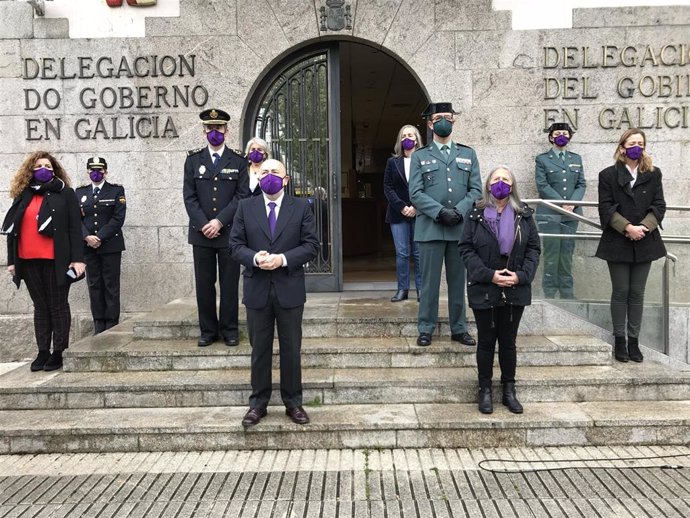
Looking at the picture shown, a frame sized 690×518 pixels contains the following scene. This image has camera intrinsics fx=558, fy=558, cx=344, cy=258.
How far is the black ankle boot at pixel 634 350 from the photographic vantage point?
515cm

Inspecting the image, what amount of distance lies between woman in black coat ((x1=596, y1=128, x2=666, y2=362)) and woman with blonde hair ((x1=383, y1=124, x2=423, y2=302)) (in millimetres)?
1929

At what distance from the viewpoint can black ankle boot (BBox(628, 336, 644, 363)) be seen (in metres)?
5.15

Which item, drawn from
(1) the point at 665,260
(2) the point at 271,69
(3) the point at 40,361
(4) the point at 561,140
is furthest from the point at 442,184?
(3) the point at 40,361

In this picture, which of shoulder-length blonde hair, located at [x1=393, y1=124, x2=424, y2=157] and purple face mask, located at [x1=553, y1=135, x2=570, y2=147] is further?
purple face mask, located at [x1=553, y1=135, x2=570, y2=147]

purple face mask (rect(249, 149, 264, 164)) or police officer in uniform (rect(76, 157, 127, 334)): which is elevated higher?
purple face mask (rect(249, 149, 264, 164))

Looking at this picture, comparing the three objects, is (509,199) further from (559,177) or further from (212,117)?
(559,177)

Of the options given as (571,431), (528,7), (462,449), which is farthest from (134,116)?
(571,431)

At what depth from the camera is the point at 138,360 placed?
16.7 feet

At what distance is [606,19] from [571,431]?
5.44m

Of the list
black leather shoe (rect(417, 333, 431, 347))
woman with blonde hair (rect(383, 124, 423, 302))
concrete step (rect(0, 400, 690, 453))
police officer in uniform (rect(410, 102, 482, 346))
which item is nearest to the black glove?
police officer in uniform (rect(410, 102, 482, 346))

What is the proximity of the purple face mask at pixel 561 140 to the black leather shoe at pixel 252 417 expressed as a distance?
4782 millimetres

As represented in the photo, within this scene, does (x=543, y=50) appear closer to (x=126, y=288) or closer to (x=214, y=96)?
(x=214, y=96)

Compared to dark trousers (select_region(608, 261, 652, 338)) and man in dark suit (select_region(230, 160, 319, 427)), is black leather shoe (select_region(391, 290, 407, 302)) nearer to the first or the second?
dark trousers (select_region(608, 261, 652, 338))

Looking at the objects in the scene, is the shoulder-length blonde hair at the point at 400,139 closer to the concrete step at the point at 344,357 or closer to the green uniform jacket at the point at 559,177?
the green uniform jacket at the point at 559,177
